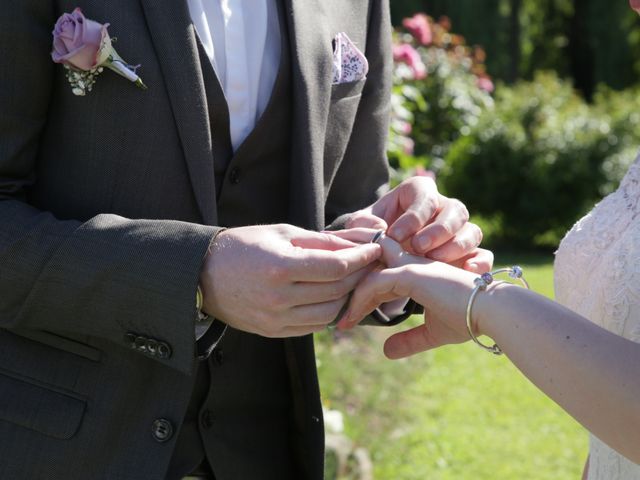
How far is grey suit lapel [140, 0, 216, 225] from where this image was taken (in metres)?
1.88

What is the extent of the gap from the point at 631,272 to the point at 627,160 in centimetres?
1127

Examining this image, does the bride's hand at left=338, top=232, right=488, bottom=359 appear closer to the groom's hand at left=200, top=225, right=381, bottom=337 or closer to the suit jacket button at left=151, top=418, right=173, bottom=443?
the groom's hand at left=200, top=225, right=381, bottom=337

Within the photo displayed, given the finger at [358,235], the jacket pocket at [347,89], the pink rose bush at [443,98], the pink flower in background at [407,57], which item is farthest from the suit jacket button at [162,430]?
the pink rose bush at [443,98]

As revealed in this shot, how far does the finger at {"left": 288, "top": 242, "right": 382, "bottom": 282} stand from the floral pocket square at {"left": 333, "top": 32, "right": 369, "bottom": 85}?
0.54 metres

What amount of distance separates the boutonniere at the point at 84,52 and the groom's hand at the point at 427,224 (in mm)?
618

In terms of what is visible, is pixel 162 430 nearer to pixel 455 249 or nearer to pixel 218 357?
pixel 218 357

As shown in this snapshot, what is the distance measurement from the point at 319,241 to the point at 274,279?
6.3 inches

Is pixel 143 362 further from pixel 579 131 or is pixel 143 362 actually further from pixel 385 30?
pixel 579 131

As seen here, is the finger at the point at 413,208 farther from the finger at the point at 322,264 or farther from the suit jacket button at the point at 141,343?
the suit jacket button at the point at 141,343

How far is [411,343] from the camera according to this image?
2162 millimetres

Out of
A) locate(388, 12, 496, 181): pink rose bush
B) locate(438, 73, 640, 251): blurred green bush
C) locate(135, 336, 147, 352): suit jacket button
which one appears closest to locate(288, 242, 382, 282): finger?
locate(135, 336, 147, 352): suit jacket button

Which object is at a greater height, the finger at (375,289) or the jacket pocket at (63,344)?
the finger at (375,289)

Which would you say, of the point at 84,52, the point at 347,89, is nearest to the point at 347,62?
the point at 347,89

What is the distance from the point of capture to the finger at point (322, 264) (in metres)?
1.70
